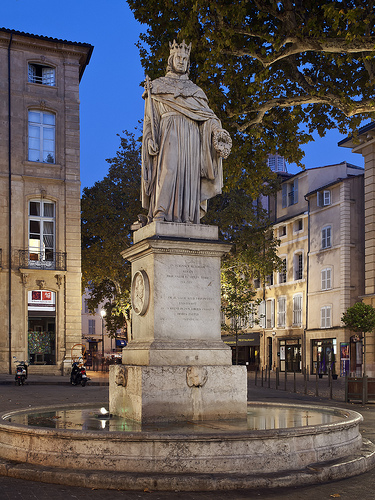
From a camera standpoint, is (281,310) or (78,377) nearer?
(78,377)

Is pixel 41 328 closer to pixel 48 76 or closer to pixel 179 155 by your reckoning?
pixel 48 76

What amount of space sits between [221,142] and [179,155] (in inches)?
24.6

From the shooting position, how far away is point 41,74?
3341cm

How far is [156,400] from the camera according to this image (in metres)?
8.00

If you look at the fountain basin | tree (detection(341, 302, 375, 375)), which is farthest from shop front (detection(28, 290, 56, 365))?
the fountain basin

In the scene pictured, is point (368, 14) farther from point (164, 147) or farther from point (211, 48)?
point (164, 147)

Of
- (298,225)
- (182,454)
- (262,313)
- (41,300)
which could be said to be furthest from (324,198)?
(182,454)

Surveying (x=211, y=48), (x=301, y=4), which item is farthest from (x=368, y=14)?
(x=211, y=48)

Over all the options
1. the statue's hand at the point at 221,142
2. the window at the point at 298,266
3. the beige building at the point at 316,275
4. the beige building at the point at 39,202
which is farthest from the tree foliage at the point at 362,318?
the window at the point at 298,266

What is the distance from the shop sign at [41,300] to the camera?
105ft

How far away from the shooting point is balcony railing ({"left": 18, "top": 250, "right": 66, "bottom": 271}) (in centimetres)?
3175

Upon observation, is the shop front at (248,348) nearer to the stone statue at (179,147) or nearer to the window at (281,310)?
the window at (281,310)

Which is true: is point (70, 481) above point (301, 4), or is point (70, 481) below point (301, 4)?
below

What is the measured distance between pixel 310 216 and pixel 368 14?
1134 inches
